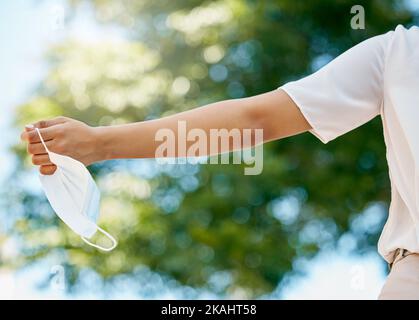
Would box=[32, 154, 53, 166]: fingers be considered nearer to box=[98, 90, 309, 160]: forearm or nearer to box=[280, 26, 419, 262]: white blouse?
box=[98, 90, 309, 160]: forearm

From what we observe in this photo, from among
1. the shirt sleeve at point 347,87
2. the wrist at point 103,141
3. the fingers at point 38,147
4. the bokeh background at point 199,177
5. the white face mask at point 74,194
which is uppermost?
the shirt sleeve at point 347,87

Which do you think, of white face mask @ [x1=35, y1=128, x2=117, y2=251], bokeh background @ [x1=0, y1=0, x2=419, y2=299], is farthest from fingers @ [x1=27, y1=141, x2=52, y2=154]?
bokeh background @ [x1=0, y1=0, x2=419, y2=299]

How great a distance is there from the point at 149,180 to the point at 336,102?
3.98m

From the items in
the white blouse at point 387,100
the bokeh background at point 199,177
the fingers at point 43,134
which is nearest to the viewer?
the white blouse at point 387,100

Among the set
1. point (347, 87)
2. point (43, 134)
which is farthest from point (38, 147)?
point (347, 87)

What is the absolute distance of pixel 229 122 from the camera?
1191 millimetres

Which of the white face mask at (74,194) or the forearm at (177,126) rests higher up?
the forearm at (177,126)

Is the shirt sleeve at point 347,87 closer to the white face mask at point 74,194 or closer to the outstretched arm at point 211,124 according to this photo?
the outstretched arm at point 211,124

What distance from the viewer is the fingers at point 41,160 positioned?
1.30 meters

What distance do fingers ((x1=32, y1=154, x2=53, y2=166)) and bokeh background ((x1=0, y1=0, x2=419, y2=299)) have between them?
348 centimetres

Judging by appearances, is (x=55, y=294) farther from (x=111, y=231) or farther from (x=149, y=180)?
(x=149, y=180)

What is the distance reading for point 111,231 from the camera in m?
5.12

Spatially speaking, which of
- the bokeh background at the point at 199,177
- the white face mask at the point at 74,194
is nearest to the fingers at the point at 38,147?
the white face mask at the point at 74,194
